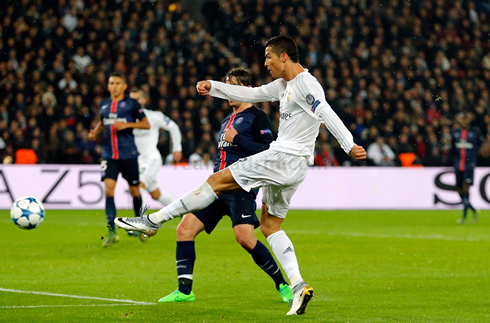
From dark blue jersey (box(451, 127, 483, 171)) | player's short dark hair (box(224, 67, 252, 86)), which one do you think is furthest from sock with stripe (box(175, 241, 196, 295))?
dark blue jersey (box(451, 127, 483, 171))

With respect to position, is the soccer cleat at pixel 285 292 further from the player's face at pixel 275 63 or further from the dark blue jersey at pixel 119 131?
the dark blue jersey at pixel 119 131

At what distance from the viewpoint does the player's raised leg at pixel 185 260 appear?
21.0 ft

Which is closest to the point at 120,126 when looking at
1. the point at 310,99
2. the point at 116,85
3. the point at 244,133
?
the point at 116,85

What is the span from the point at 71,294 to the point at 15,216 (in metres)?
1.98

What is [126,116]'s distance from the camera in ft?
36.3

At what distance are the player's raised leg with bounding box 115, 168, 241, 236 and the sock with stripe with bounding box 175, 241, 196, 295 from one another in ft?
2.16

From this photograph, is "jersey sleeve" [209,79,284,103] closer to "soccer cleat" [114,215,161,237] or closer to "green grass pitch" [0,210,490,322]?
"soccer cleat" [114,215,161,237]

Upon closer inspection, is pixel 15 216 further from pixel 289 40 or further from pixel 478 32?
pixel 478 32

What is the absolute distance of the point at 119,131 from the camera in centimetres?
1099

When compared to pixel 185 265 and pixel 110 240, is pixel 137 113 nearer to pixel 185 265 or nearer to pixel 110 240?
pixel 110 240

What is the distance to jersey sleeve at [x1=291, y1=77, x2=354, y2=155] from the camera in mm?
5492

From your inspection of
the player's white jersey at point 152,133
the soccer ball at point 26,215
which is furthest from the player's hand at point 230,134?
the player's white jersey at point 152,133

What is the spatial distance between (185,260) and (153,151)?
7850 millimetres

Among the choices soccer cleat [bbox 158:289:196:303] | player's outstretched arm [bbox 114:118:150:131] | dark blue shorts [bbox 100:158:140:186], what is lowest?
dark blue shorts [bbox 100:158:140:186]
